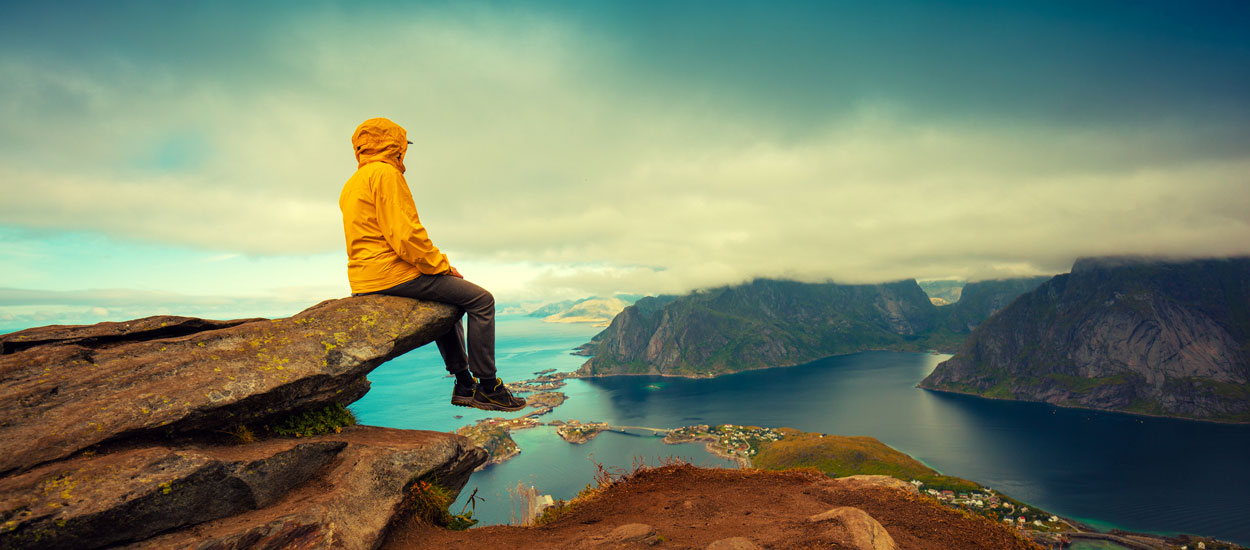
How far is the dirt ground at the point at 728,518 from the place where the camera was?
24.6 ft

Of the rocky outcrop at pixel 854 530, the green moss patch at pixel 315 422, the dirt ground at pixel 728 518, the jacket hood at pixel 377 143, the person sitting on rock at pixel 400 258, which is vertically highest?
the jacket hood at pixel 377 143

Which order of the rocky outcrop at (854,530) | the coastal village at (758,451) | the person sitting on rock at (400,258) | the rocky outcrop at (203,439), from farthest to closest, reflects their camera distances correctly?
1. the coastal village at (758,451)
2. the person sitting on rock at (400,258)
3. the rocky outcrop at (854,530)
4. the rocky outcrop at (203,439)

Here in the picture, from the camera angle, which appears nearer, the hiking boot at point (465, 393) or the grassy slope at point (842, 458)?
the hiking boot at point (465, 393)

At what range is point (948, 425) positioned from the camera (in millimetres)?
172625

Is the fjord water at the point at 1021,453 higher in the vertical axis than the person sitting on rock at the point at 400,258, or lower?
Answer: lower

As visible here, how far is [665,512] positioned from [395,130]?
29.1 feet

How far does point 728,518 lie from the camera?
8930 mm

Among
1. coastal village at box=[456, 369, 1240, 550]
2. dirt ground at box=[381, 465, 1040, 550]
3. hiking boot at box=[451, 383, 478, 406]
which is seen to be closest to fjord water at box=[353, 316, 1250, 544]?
coastal village at box=[456, 369, 1240, 550]

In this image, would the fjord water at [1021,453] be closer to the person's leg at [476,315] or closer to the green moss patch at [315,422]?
the green moss patch at [315,422]

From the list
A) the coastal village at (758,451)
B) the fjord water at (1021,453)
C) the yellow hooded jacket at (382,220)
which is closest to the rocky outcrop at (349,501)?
the yellow hooded jacket at (382,220)

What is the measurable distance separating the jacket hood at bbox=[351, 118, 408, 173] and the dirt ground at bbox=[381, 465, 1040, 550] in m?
6.30

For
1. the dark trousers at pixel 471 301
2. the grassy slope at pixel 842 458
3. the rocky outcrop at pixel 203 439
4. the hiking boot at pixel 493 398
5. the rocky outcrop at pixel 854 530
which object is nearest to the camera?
the rocky outcrop at pixel 203 439

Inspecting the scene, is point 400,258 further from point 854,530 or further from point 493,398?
Result: point 854,530

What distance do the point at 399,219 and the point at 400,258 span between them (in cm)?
106
